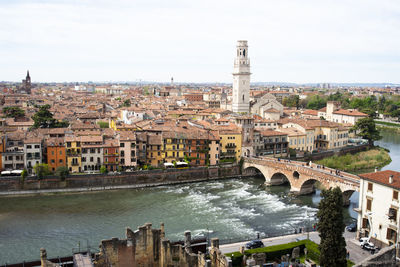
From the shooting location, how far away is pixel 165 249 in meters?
19.0

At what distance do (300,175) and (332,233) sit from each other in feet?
69.1

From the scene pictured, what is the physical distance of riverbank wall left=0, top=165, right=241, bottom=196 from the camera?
42.8 meters

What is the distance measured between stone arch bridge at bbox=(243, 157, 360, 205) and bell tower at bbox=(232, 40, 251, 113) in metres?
30.7

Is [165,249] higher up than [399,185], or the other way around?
[399,185]

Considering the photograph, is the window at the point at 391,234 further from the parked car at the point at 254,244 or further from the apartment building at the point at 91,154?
the apartment building at the point at 91,154

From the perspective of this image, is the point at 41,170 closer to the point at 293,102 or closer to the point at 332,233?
the point at 332,233

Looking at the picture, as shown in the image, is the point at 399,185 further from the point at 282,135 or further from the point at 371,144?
the point at 371,144

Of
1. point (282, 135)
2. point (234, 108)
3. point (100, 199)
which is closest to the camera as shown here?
point (100, 199)

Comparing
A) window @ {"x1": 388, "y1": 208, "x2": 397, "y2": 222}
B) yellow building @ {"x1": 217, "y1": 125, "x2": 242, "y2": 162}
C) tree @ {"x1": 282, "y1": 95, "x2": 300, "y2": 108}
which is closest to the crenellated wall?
window @ {"x1": 388, "y1": 208, "x2": 397, "y2": 222}

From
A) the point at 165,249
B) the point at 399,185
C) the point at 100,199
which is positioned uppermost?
the point at 399,185

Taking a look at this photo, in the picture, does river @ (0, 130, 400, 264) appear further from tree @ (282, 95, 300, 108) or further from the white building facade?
tree @ (282, 95, 300, 108)

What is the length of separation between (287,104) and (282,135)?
70.1 meters

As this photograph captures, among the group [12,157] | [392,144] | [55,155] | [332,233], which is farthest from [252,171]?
[392,144]

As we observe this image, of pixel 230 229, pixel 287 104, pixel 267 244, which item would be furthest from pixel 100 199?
pixel 287 104
